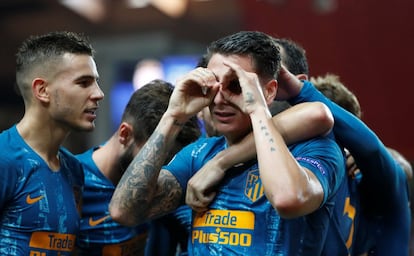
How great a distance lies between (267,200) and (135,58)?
911 cm

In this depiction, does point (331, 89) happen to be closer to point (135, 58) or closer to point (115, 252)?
point (115, 252)

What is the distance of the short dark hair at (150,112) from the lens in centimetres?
288

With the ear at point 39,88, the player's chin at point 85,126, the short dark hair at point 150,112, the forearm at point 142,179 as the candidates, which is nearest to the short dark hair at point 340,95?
the short dark hair at point 150,112

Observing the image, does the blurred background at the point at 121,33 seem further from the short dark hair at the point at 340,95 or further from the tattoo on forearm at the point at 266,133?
the tattoo on forearm at the point at 266,133

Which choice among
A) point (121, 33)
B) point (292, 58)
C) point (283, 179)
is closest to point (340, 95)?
point (292, 58)

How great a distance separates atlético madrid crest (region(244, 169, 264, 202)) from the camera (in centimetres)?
224

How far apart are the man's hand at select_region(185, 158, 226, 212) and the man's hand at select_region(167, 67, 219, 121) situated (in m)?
0.20

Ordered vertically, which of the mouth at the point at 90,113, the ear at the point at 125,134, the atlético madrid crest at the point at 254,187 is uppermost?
the ear at the point at 125,134

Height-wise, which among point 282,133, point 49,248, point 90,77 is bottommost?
point 49,248

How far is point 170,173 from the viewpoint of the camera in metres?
2.44

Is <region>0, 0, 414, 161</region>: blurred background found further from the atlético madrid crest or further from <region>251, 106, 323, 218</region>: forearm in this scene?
<region>251, 106, 323, 218</region>: forearm

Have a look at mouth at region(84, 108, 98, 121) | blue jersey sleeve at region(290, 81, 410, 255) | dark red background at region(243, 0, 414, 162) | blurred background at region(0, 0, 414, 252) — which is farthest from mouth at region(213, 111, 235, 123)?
blurred background at region(0, 0, 414, 252)

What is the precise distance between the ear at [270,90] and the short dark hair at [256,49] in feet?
0.08

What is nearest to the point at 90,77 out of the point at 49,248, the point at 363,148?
the point at 49,248
